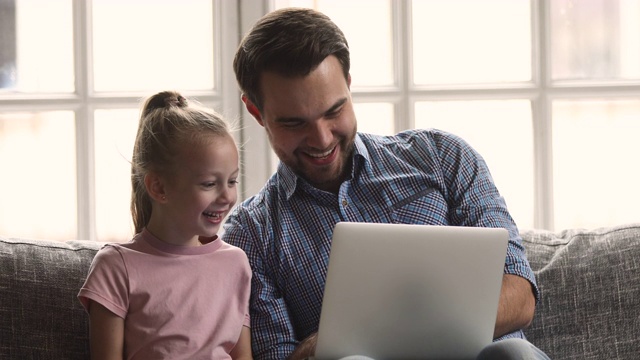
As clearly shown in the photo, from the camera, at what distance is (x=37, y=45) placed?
112 inches

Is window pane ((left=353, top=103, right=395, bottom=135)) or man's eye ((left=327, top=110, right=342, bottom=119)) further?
window pane ((left=353, top=103, right=395, bottom=135))

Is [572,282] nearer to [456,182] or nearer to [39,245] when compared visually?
[456,182]

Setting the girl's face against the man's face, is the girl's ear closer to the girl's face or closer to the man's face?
the girl's face

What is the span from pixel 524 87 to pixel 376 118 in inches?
17.6

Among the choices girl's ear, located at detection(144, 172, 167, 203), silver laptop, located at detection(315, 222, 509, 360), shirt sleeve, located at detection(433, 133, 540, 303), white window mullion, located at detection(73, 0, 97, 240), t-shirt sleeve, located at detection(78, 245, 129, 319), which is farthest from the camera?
white window mullion, located at detection(73, 0, 97, 240)

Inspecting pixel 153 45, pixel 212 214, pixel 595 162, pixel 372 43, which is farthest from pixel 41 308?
pixel 595 162

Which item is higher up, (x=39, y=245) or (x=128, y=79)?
(x=128, y=79)

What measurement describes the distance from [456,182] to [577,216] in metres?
0.95

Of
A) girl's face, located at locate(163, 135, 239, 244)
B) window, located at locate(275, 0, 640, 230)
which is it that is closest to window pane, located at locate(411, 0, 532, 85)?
window, located at locate(275, 0, 640, 230)

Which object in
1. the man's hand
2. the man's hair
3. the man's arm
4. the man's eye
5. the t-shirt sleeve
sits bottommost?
the man's hand

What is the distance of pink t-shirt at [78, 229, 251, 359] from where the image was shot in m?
1.75

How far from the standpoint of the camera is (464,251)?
1539 millimetres

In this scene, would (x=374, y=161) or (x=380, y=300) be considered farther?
(x=374, y=161)

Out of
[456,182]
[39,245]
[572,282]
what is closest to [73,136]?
[39,245]
